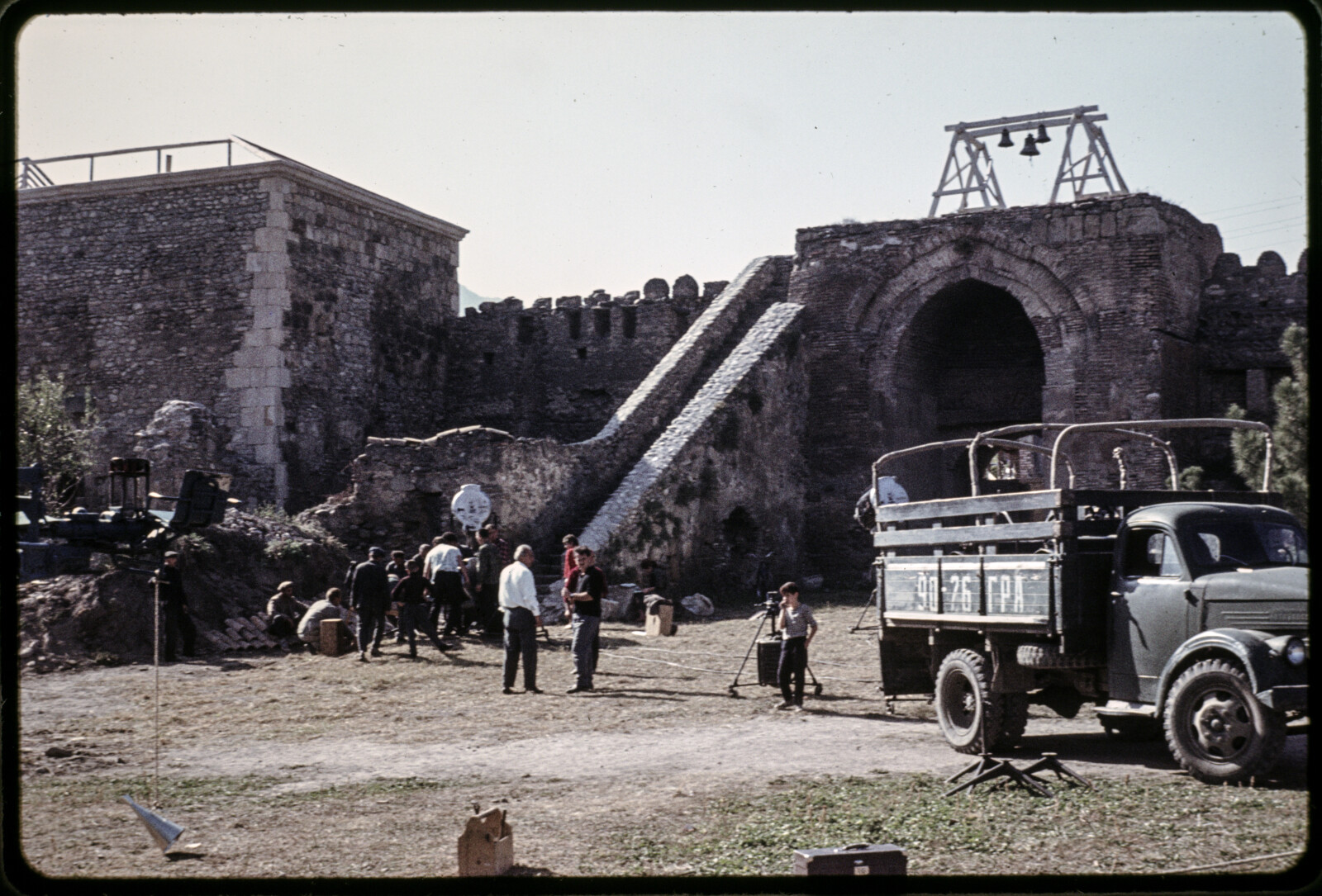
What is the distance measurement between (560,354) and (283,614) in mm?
11062

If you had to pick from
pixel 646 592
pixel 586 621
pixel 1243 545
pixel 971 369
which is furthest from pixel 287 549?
pixel 1243 545

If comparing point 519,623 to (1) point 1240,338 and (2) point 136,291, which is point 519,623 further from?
(2) point 136,291

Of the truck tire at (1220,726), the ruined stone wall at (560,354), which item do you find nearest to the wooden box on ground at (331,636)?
the truck tire at (1220,726)

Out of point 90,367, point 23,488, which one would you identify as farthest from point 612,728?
point 90,367

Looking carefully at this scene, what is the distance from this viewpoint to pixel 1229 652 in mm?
7477

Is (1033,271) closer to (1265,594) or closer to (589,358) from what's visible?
(589,358)

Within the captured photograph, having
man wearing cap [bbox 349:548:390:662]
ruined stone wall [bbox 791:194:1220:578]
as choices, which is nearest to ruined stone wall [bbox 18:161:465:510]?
man wearing cap [bbox 349:548:390:662]

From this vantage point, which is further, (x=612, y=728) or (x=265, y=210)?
(x=265, y=210)

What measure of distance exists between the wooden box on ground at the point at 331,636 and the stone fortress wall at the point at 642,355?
185 inches

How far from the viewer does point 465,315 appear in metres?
26.7

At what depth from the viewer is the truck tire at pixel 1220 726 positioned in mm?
7137

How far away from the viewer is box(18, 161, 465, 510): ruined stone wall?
2205 cm

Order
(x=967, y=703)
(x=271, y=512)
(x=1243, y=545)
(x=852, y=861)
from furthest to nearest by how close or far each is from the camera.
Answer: (x=271, y=512)
(x=967, y=703)
(x=1243, y=545)
(x=852, y=861)

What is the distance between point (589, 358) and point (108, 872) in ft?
64.7
